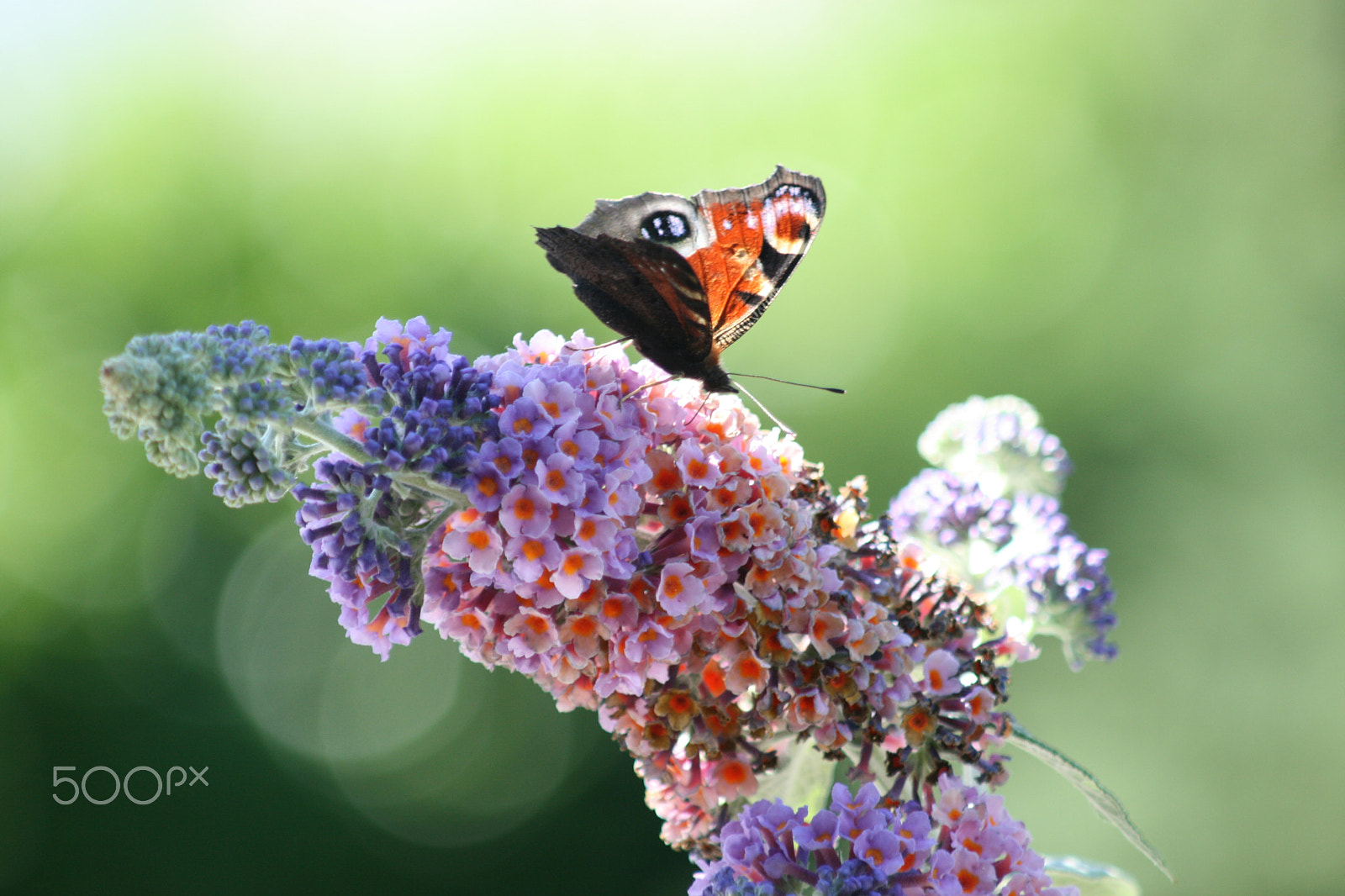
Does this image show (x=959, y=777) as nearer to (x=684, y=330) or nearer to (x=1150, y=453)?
(x=684, y=330)

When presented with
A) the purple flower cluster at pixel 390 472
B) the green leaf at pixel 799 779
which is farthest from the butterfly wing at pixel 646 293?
the green leaf at pixel 799 779

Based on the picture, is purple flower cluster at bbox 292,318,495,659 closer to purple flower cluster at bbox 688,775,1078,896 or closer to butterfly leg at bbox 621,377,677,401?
butterfly leg at bbox 621,377,677,401

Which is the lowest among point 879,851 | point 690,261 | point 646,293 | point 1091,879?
point 879,851

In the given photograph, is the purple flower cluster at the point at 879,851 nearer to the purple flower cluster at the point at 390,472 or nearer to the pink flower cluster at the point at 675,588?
the pink flower cluster at the point at 675,588

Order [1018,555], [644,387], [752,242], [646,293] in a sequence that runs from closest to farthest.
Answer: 1. [644,387]
2. [646,293]
3. [752,242]
4. [1018,555]

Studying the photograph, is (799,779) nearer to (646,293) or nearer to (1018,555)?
(1018,555)

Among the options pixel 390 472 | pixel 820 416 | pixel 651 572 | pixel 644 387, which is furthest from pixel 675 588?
pixel 820 416

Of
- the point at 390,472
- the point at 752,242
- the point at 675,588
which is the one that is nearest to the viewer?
the point at 390,472

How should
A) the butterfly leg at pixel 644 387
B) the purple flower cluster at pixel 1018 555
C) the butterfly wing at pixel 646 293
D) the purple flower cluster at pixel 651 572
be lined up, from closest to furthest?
the purple flower cluster at pixel 651 572 → the butterfly leg at pixel 644 387 → the butterfly wing at pixel 646 293 → the purple flower cluster at pixel 1018 555

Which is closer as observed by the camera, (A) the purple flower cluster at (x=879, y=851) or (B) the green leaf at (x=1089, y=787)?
(A) the purple flower cluster at (x=879, y=851)
